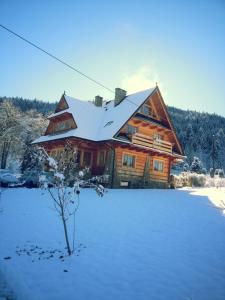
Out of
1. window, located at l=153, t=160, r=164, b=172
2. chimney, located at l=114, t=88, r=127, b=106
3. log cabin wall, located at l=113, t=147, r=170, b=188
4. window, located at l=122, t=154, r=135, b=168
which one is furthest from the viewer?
chimney, located at l=114, t=88, r=127, b=106

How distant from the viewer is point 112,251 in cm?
776

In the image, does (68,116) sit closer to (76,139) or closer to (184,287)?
(76,139)

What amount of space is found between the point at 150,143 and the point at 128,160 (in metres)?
2.79

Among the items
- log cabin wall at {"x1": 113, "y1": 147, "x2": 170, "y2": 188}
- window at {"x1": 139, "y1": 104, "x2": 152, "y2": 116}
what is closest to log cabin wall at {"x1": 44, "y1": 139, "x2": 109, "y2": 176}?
log cabin wall at {"x1": 113, "y1": 147, "x2": 170, "y2": 188}

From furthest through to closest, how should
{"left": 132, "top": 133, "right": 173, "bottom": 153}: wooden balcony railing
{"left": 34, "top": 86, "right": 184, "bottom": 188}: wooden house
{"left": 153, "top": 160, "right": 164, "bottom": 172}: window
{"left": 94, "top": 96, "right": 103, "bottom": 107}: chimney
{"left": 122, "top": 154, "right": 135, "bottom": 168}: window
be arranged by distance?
{"left": 94, "top": 96, "right": 103, "bottom": 107}: chimney → {"left": 153, "top": 160, "right": 164, "bottom": 172}: window → {"left": 122, "top": 154, "right": 135, "bottom": 168}: window → {"left": 132, "top": 133, "right": 173, "bottom": 153}: wooden balcony railing → {"left": 34, "top": 86, "right": 184, "bottom": 188}: wooden house

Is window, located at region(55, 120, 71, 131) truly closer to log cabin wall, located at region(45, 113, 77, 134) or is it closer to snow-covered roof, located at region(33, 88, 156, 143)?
log cabin wall, located at region(45, 113, 77, 134)

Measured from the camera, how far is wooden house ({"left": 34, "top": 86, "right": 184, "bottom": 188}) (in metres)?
23.0

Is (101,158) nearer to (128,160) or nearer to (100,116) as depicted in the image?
(128,160)

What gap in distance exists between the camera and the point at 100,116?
27891 millimetres

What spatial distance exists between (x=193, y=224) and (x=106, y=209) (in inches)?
167

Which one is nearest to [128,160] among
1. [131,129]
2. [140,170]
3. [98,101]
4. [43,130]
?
[140,170]

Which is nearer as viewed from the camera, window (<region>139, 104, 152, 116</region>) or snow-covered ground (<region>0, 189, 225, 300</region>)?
snow-covered ground (<region>0, 189, 225, 300</region>)

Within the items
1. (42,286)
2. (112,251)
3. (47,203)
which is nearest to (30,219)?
(47,203)

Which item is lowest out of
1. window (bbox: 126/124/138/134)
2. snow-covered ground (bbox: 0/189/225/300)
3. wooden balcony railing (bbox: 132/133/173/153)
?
snow-covered ground (bbox: 0/189/225/300)
